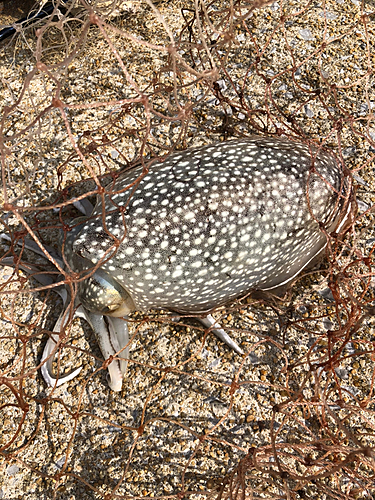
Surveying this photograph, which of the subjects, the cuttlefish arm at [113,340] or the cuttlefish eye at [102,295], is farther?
the cuttlefish arm at [113,340]

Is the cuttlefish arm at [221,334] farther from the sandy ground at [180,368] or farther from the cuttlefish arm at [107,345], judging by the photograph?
the cuttlefish arm at [107,345]

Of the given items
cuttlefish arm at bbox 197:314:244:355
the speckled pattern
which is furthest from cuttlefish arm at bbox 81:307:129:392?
cuttlefish arm at bbox 197:314:244:355

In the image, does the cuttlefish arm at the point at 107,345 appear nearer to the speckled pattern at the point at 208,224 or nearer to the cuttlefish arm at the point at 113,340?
the cuttlefish arm at the point at 113,340

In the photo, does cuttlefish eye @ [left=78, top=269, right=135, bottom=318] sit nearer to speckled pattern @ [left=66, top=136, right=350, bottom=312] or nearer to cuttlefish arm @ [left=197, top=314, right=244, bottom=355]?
speckled pattern @ [left=66, top=136, right=350, bottom=312]

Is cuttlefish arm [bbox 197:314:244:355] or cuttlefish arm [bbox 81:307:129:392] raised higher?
cuttlefish arm [bbox 81:307:129:392]

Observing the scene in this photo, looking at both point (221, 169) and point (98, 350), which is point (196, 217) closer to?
point (221, 169)

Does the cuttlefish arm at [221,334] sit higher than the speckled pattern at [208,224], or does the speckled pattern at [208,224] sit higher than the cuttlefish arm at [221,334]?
the speckled pattern at [208,224]

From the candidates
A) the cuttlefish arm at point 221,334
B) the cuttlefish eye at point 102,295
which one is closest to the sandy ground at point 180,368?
the cuttlefish arm at point 221,334
